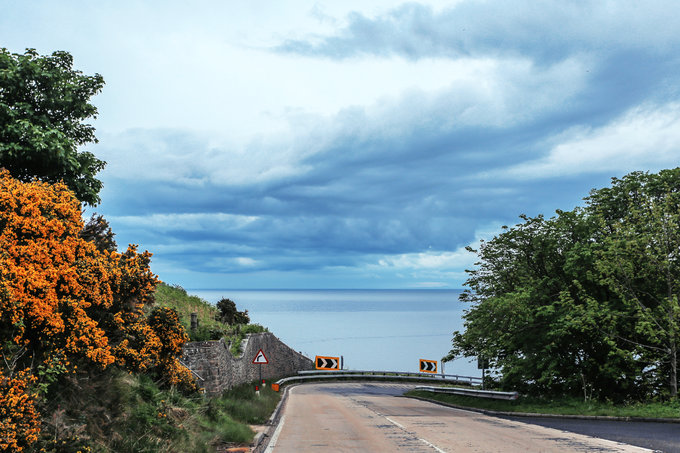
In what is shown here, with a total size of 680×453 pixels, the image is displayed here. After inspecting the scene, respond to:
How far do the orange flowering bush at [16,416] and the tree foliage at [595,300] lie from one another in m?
19.1

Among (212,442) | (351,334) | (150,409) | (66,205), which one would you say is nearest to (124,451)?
(150,409)

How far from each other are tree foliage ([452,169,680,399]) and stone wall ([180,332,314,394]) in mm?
12252

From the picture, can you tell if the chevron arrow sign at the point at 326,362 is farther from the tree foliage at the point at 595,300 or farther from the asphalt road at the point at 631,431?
the asphalt road at the point at 631,431

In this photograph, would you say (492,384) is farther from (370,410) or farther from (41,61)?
(41,61)

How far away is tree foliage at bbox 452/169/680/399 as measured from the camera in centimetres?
1995

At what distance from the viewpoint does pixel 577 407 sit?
19625mm

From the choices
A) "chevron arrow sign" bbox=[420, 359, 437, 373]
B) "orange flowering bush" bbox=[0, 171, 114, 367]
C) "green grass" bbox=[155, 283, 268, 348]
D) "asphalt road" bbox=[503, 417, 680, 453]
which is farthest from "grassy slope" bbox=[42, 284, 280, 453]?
"chevron arrow sign" bbox=[420, 359, 437, 373]

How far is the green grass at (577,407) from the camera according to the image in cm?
1702

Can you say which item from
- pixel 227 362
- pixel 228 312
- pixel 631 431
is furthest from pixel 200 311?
pixel 631 431

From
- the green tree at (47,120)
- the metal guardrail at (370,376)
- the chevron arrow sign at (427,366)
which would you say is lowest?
the metal guardrail at (370,376)

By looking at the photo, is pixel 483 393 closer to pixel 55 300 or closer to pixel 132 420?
pixel 132 420

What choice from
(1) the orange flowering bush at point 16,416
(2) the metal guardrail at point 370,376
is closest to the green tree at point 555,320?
(1) the orange flowering bush at point 16,416

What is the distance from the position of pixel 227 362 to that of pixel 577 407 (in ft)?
50.1

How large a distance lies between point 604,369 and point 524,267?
20.8 ft
